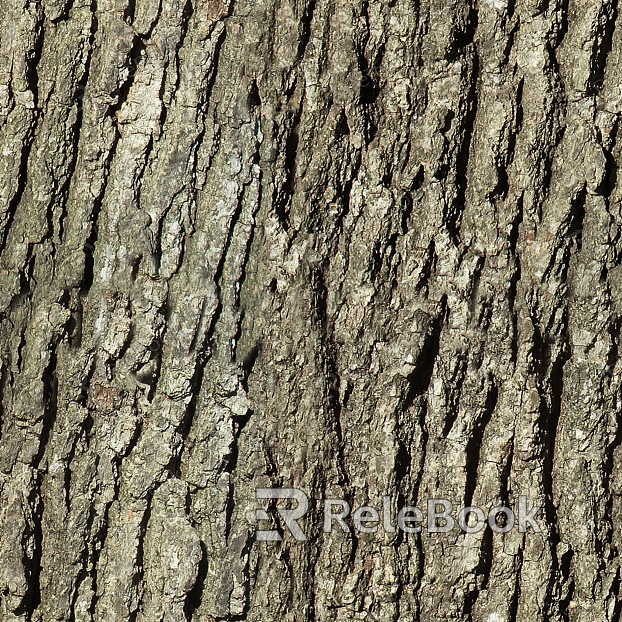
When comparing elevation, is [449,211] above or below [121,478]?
above

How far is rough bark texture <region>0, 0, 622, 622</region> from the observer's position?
1619 millimetres

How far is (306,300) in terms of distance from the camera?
164 cm

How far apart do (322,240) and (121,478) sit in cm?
71

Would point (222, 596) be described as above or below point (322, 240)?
below

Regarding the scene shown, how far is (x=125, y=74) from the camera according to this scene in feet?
5.37

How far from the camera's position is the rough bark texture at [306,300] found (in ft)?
5.31

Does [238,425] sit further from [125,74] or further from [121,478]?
[125,74]

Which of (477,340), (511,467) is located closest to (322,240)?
(477,340)

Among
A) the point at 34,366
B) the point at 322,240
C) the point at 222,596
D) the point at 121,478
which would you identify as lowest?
the point at 222,596

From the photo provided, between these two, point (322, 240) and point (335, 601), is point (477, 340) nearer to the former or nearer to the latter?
point (322, 240)

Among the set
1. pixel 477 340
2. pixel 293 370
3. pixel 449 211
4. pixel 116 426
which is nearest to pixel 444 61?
pixel 449 211

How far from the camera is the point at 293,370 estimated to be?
Answer: 1.65 m

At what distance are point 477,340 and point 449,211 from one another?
11.6 inches

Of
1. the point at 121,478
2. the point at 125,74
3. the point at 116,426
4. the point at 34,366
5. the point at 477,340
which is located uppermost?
the point at 125,74
